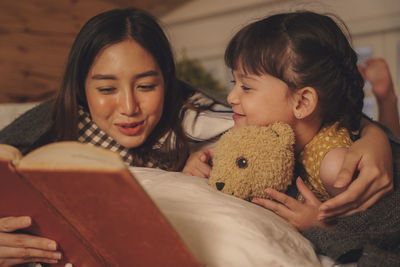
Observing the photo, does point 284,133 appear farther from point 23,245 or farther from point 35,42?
point 35,42

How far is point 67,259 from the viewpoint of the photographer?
25.4 inches

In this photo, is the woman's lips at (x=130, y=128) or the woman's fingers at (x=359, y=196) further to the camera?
the woman's lips at (x=130, y=128)

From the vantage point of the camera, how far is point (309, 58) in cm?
91

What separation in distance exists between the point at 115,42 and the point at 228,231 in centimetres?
69

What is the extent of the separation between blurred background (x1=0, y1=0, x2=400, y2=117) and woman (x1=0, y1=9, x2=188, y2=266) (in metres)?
0.48

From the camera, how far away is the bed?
591mm

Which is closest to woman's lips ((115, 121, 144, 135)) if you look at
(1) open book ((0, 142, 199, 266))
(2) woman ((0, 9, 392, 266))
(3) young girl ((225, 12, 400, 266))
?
(2) woman ((0, 9, 392, 266))

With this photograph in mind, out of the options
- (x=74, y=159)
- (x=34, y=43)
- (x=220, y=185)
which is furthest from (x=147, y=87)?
(x=34, y=43)

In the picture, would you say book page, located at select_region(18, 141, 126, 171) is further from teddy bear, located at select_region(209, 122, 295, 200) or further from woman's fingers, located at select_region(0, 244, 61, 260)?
teddy bear, located at select_region(209, 122, 295, 200)

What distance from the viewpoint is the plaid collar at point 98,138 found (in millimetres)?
1227

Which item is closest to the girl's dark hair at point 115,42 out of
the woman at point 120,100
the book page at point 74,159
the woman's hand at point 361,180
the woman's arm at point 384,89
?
the woman at point 120,100

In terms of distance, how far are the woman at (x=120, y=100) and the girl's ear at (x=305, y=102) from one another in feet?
0.51

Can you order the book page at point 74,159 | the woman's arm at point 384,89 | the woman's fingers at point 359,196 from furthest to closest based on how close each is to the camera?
1. the woman's arm at point 384,89
2. the woman's fingers at point 359,196
3. the book page at point 74,159

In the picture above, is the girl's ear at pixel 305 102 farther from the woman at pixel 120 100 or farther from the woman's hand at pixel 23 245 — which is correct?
the woman's hand at pixel 23 245
